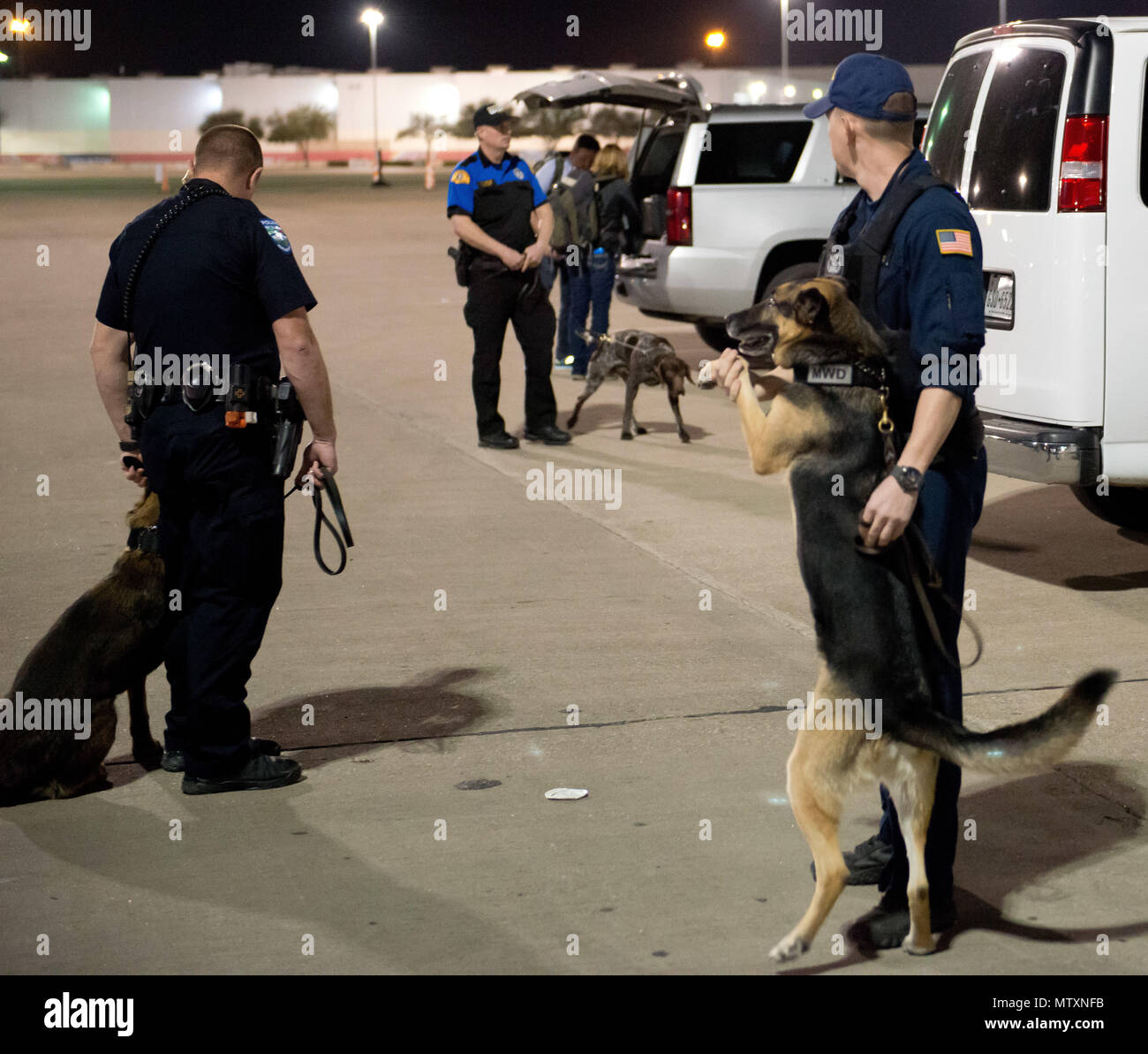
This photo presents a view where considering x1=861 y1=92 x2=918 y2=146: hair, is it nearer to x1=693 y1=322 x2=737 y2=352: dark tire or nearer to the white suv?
the white suv

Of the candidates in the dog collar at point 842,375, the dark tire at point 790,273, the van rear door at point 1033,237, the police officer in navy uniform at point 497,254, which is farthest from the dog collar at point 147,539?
the dark tire at point 790,273

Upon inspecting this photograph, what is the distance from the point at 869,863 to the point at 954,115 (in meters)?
4.28

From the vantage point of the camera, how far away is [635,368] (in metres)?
10.3

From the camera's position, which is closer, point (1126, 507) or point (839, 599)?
point (839, 599)

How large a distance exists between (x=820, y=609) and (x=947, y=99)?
441 centimetres

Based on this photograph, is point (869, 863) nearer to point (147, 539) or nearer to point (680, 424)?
point (147, 539)

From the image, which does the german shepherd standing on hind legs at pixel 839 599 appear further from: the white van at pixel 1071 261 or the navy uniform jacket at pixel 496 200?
the navy uniform jacket at pixel 496 200

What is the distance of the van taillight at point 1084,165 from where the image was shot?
6.03 metres

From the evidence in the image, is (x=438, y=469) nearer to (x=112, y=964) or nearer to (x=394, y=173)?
(x=112, y=964)

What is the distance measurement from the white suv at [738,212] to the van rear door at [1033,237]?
523 centimetres

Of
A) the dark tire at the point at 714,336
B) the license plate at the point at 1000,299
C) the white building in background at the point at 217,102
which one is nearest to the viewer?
the license plate at the point at 1000,299

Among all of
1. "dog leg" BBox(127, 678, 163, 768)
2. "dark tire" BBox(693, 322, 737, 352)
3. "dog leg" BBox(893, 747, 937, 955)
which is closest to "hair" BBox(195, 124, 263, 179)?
"dog leg" BBox(127, 678, 163, 768)

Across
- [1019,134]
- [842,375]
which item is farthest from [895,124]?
[1019,134]
